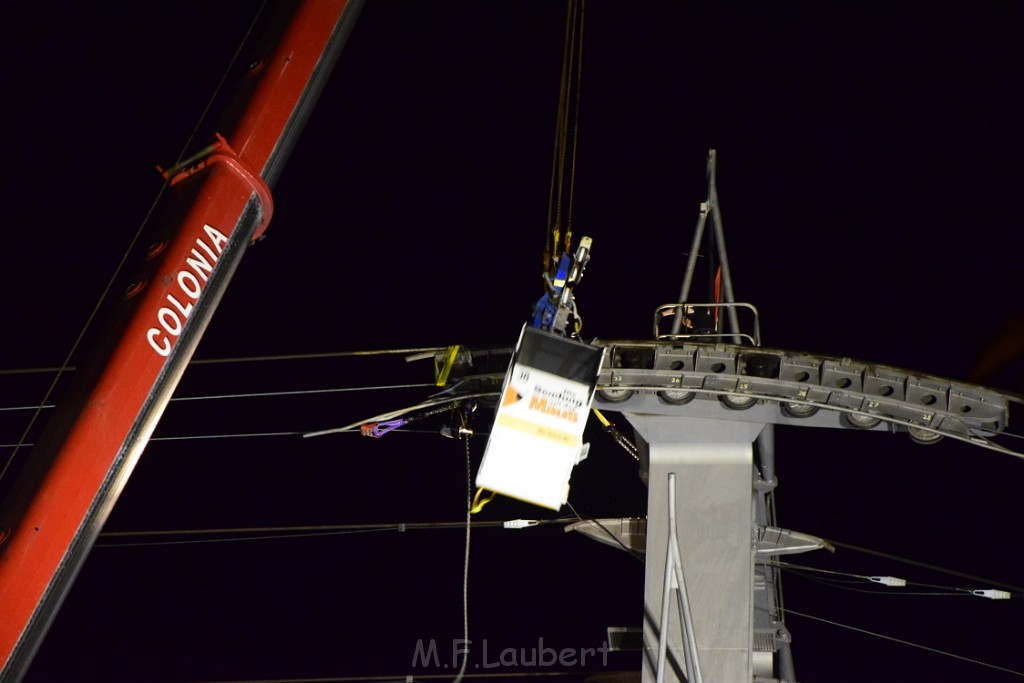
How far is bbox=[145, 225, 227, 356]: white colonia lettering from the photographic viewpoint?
10.2m

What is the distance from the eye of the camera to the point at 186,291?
10.4 meters

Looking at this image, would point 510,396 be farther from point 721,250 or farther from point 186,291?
point 721,250

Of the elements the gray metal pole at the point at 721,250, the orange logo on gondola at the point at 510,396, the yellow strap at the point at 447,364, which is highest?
the gray metal pole at the point at 721,250

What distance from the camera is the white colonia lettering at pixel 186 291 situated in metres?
10.2

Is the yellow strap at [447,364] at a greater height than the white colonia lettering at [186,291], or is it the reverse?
the yellow strap at [447,364]

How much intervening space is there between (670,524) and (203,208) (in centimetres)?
589

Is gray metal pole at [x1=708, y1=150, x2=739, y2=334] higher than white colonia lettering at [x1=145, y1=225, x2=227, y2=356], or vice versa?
gray metal pole at [x1=708, y1=150, x2=739, y2=334]

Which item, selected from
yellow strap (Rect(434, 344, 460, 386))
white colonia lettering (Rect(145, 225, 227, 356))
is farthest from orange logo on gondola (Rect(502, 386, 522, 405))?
yellow strap (Rect(434, 344, 460, 386))

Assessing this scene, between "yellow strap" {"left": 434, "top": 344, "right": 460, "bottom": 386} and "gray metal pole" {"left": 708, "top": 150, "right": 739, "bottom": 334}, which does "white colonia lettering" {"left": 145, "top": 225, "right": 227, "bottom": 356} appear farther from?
"gray metal pole" {"left": 708, "top": 150, "right": 739, "bottom": 334}

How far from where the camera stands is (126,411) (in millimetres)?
9852

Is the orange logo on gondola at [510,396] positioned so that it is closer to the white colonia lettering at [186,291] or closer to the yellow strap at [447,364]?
the white colonia lettering at [186,291]

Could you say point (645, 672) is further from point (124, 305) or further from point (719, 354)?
point (124, 305)

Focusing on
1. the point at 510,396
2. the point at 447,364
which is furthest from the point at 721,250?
the point at 510,396

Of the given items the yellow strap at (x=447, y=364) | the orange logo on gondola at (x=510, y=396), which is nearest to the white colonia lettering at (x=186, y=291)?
Answer: the orange logo on gondola at (x=510, y=396)
